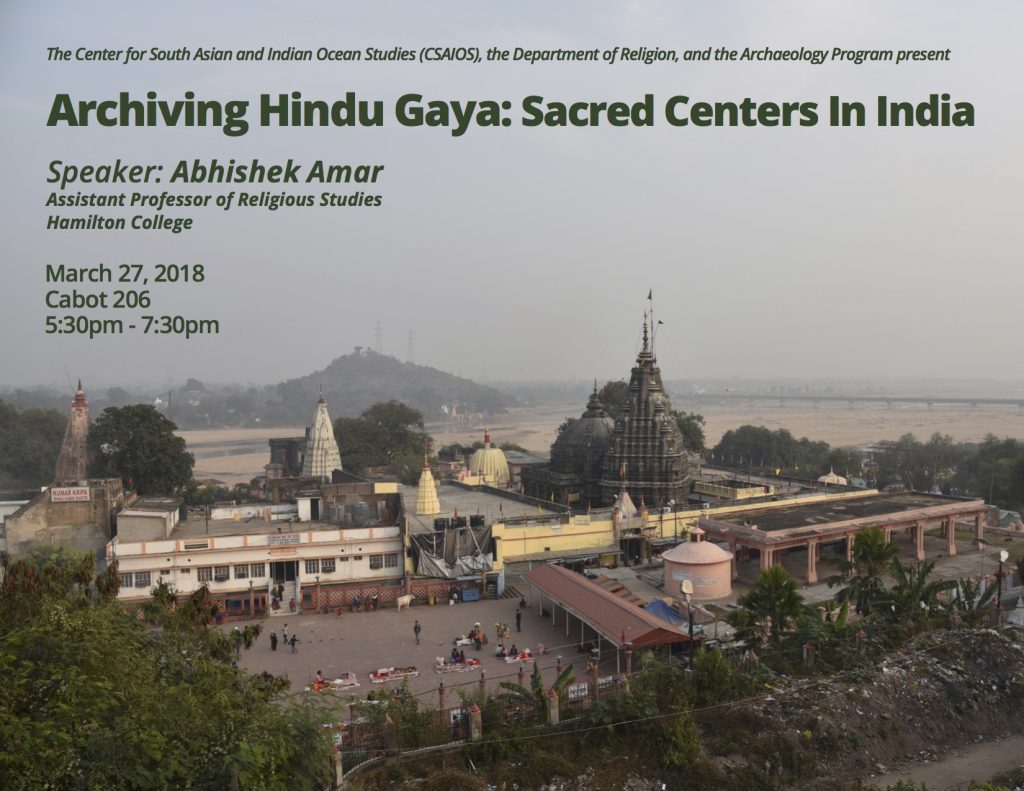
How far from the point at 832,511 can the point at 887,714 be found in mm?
17688

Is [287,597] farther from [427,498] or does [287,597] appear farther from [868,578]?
[868,578]

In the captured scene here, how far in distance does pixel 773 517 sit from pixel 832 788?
61.7 feet

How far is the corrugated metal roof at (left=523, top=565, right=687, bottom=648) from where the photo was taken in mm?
18891

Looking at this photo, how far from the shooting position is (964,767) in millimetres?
15117

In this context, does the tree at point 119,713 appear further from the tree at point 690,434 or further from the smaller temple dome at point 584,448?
the tree at point 690,434

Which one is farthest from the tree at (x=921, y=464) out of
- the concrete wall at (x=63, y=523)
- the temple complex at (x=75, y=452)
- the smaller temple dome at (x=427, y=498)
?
the temple complex at (x=75, y=452)

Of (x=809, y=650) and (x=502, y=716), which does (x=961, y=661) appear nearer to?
(x=809, y=650)

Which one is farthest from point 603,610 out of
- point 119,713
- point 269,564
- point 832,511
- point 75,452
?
point 75,452

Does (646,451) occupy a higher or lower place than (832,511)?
higher

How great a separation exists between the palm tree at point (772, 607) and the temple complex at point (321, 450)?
33686 millimetres

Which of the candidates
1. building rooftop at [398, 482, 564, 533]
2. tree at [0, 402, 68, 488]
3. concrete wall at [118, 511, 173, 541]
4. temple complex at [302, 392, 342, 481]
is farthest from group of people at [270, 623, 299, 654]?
tree at [0, 402, 68, 488]

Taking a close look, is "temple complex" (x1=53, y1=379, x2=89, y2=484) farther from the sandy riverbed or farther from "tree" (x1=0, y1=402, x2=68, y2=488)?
the sandy riverbed

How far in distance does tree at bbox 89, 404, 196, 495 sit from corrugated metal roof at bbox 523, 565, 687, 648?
26924mm

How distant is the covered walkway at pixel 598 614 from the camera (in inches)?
742
